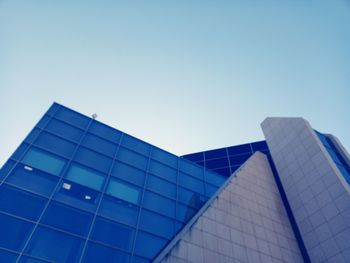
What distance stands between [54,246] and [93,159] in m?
7.24

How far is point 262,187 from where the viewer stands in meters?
22.4

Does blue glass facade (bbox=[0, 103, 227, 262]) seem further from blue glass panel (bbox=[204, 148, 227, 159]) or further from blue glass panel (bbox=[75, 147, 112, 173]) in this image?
blue glass panel (bbox=[204, 148, 227, 159])

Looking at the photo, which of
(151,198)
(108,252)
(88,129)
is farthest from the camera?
(88,129)

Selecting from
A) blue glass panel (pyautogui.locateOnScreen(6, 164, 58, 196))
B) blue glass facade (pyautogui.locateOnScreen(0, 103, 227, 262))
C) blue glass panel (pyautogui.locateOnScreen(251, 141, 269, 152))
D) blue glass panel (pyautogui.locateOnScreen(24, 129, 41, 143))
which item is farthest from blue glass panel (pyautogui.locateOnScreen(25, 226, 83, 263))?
blue glass panel (pyautogui.locateOnScreen(251, 141, 269, 152))

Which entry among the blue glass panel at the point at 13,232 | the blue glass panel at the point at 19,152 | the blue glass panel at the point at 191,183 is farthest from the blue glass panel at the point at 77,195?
the blue glass panel at the point at 191,183

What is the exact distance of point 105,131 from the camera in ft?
75.4

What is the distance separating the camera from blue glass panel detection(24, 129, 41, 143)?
18.3 metres

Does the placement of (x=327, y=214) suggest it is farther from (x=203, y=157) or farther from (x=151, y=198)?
(x=203, y=157)

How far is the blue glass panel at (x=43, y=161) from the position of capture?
1734cm

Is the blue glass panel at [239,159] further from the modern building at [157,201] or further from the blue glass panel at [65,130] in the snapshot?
the blue glass panel at [65,130]

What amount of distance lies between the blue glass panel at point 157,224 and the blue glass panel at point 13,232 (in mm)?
6867

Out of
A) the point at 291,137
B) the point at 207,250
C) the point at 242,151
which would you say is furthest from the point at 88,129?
the point at 242,151

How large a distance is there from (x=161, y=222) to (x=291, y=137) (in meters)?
14.7

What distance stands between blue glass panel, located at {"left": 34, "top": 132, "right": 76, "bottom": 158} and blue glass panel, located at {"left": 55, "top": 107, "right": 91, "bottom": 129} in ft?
7.70
